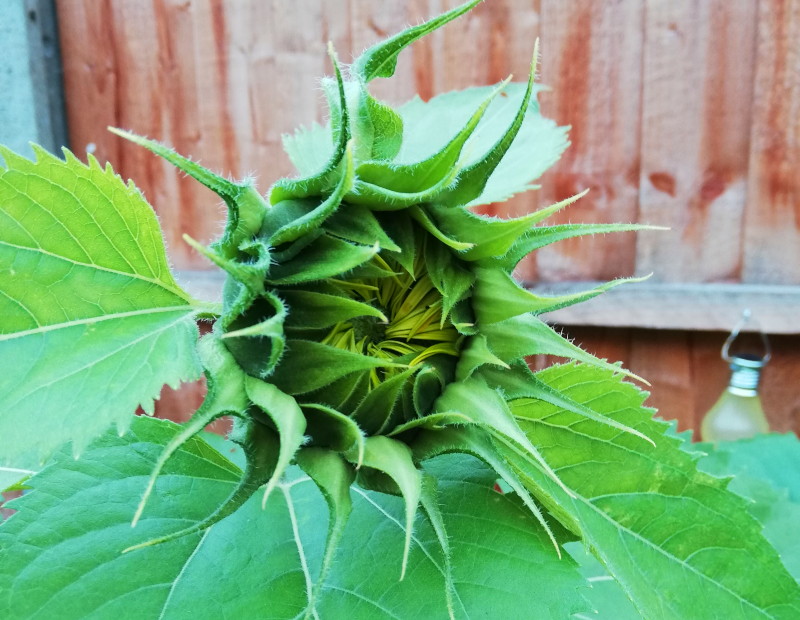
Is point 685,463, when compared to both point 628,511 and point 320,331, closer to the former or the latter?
point 628,511

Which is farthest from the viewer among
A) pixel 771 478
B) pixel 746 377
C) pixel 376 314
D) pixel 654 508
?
pixel 746 377

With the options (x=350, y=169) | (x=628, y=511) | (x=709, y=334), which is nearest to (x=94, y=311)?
(x=350, y=169)

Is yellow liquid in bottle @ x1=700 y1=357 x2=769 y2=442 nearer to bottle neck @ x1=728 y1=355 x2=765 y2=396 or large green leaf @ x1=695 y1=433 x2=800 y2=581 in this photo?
bottle neck @ x1=728 y1=355 x2=765 y2=396

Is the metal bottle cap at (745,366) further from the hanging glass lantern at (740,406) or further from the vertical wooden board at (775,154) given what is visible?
the vertical wooden board at (775,154)

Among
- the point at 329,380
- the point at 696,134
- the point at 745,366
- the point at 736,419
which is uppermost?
the point at 696,134

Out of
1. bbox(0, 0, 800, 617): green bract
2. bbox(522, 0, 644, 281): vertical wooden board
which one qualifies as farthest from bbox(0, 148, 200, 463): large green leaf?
bbox(522, 0, 644, 281): vertical wooden board

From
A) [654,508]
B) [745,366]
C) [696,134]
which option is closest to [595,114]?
[696,134]

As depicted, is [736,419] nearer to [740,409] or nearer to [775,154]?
[740,409]

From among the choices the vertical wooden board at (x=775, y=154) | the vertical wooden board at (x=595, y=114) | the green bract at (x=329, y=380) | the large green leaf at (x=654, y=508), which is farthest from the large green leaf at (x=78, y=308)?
the vertical wooden board at (x=775, y=154)
